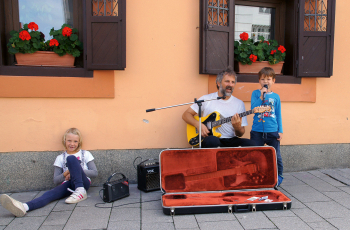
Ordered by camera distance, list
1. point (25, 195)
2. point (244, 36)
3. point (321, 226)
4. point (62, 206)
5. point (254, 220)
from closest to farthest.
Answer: point (321, 226), point (254, 220), point (62, 206), point (25, 195), point (244, 36)

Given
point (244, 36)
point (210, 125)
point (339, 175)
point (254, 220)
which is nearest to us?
point (254, 220)

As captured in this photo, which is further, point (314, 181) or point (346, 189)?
point (314, 181)

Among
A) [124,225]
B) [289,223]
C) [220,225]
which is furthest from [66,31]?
[289,223]

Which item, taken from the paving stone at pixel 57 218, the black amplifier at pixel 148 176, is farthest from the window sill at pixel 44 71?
the paving stone at pixel 57 218

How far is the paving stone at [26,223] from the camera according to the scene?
2.66 metres

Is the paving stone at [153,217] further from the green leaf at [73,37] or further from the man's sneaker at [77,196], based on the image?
the green leaf at [73,37]

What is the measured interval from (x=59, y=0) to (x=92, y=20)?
765 mm

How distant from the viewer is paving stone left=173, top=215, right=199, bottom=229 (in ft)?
8.69

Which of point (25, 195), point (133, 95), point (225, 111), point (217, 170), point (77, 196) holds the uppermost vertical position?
point (133, 95)

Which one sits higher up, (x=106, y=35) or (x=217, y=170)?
(x=106, y=35)

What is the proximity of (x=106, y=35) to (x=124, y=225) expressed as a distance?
221 cm

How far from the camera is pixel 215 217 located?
2.82 metres

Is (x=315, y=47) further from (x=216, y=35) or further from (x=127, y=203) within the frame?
(x=127, y=203)

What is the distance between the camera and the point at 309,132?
14.4ft
